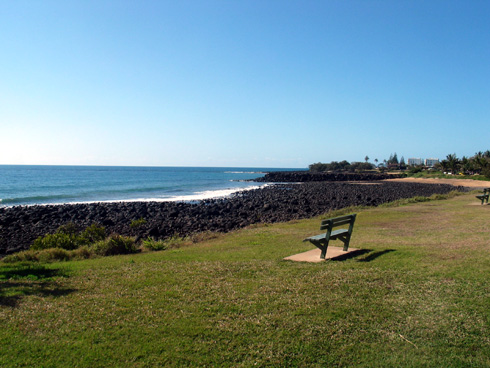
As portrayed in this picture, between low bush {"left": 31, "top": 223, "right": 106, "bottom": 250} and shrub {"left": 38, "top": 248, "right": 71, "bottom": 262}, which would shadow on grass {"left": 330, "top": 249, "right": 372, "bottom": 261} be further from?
low bush {"left": 31, "top": 223, "right": 106, "bottom": 250}

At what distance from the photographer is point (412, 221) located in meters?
14.3

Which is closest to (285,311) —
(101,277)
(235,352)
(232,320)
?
(232,320)

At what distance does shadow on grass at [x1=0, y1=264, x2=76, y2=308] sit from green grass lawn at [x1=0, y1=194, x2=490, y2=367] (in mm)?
22

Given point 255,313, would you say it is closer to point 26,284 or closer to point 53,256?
point 26,284

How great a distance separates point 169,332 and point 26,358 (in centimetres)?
152

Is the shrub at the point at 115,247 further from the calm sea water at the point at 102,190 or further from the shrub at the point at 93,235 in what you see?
the calm sea water at the point at 102,190

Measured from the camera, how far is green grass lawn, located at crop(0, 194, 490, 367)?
3855 millimetres

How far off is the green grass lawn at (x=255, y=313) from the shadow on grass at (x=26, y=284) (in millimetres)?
22

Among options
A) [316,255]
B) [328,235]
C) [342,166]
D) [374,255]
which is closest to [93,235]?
[316,255]

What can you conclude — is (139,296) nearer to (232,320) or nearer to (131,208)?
(232,320)

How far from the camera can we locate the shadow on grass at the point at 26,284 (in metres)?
5.63

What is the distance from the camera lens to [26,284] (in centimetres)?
634

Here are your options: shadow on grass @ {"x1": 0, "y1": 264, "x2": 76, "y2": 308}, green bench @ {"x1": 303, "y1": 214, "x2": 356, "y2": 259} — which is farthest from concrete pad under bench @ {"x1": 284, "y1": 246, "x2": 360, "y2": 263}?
shadow on grass @ {"x1": 0, "y1": 264, "x2": 76, "y2": 308}

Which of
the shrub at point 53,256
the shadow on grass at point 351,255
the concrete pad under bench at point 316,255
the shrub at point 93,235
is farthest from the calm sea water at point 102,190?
the shadow on grass at point 351,255
